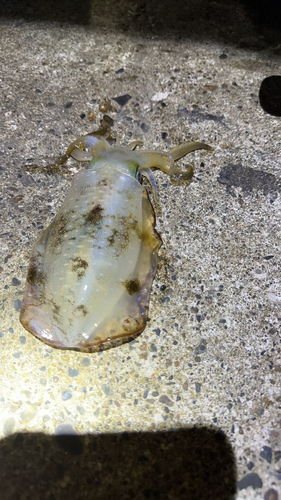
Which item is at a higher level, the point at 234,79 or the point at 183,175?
the point at 234,79

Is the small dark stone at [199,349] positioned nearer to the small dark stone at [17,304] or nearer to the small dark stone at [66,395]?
the small dark stone at [66,395]

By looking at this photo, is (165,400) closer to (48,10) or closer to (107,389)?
(107,389)

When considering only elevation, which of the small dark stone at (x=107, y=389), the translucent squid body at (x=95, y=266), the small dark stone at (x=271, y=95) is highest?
the small dark stone at (x=271, y=95)

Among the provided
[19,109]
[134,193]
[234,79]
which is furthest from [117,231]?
[234,79]

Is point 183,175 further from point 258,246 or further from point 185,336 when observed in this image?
point 185,336

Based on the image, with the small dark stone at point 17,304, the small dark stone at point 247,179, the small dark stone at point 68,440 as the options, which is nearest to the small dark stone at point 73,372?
the small dark stone at point 68,440

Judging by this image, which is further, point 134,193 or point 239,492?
point 134,193

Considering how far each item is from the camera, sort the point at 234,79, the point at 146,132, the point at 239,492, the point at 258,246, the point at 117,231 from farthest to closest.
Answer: the point at 234,79 < the point at 146,132 < the point at 258,246 < the point at 117,231 < the point at 239,492
